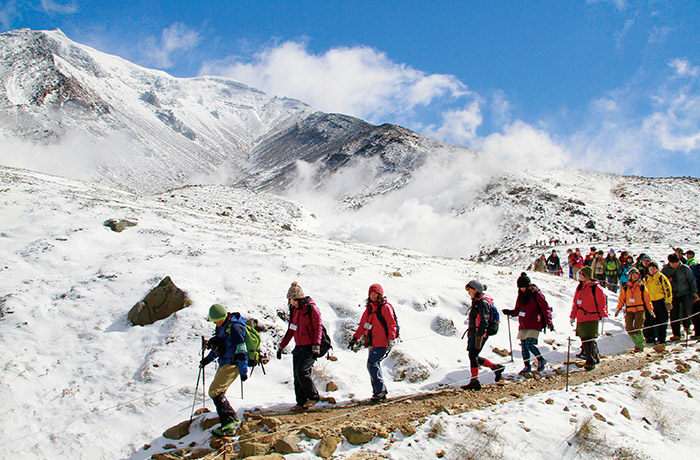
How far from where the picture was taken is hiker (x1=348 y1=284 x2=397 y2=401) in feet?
21.7

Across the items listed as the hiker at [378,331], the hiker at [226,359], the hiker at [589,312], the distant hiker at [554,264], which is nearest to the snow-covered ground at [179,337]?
the hiker at [378,331]

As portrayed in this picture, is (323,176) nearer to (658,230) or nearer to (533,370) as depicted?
(658,230)

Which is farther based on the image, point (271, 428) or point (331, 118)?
point (331, 118)

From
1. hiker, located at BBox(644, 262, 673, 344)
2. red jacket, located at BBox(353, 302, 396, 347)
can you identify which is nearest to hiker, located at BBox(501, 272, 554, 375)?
red jacket, located at BBox(353, 302, 396, 347)

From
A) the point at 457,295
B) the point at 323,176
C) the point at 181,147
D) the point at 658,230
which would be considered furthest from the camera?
the point at 181,147

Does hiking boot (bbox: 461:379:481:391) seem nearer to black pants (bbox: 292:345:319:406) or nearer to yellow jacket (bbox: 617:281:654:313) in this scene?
black pants (bbox: 292:345:319:406)

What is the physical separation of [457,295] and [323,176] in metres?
79.3

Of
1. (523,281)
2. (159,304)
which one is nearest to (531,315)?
(523,281)

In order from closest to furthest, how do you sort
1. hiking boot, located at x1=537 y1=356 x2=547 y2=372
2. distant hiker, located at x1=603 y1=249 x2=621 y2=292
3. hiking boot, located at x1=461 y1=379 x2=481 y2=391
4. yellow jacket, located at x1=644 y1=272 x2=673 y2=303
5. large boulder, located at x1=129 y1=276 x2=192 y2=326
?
hiking boot, located at x1=461 y1=379 x2=481 y2=391 → hiking boot, located at x1=537 y1=356 x2=547 y2=372 → large boulder, located at x1=129 y1=276 x2=192 y2=326 → yellow jacket, located at x1=644 y1=272 x2=673 y2=303 → distant hiker, located at x1=603 y1=249 x2=621 y2=292

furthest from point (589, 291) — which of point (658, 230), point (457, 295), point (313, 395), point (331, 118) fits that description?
point (331, 118)

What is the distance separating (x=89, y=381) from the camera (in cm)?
712

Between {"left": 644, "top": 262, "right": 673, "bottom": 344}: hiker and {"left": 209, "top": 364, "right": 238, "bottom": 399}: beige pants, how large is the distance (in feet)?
33.6

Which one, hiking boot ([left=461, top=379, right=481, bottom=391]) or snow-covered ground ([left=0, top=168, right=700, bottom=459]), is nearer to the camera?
snow-covered ground ([left=0, top=168, right=700, bottom=459])

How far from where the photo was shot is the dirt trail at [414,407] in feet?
17.8
